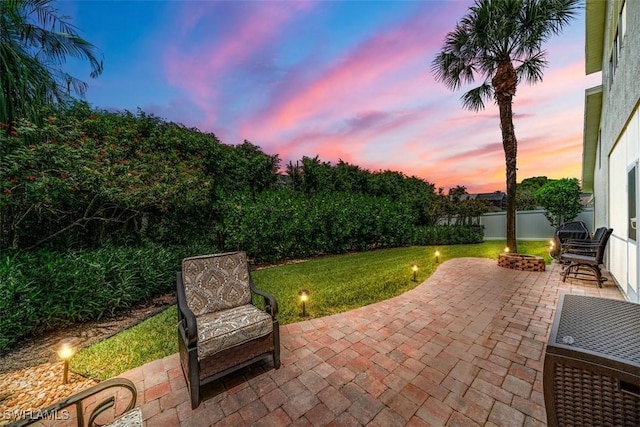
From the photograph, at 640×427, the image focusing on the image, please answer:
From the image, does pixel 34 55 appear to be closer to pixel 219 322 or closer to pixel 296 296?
pixel 219 322

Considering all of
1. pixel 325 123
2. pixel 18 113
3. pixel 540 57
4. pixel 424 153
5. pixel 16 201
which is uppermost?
pixel 540 57

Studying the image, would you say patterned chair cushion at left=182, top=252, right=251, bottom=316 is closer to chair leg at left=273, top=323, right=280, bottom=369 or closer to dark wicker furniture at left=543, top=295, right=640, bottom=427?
chair leg at left=273, top=323, right=280, bottom=369

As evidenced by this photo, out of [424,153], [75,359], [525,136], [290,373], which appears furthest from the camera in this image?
[424,153]

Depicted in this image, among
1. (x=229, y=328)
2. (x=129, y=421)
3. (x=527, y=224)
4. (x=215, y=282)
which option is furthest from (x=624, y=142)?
(x=527, y=224)

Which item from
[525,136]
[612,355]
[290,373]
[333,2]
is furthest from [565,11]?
[290,373]

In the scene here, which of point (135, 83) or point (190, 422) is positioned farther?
point (135, 83)

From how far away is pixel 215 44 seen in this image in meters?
6.22

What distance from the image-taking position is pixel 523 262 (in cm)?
650

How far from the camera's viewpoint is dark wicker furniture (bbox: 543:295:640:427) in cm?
112

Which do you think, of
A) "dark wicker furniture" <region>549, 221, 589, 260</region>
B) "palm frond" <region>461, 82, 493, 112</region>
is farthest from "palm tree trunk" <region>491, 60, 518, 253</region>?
"dark wicker furniture" <region>549, 221, 589, 260</region>

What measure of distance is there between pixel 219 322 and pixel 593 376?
2687 millimetres

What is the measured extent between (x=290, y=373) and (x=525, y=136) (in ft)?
40.2

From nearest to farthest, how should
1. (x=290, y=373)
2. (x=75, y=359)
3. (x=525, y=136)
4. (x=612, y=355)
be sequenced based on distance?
(x=612, y=355) < (x=290, y=373) < (x=75, y=359) < (x=525, y=136)

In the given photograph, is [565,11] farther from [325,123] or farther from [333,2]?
[325,123]
